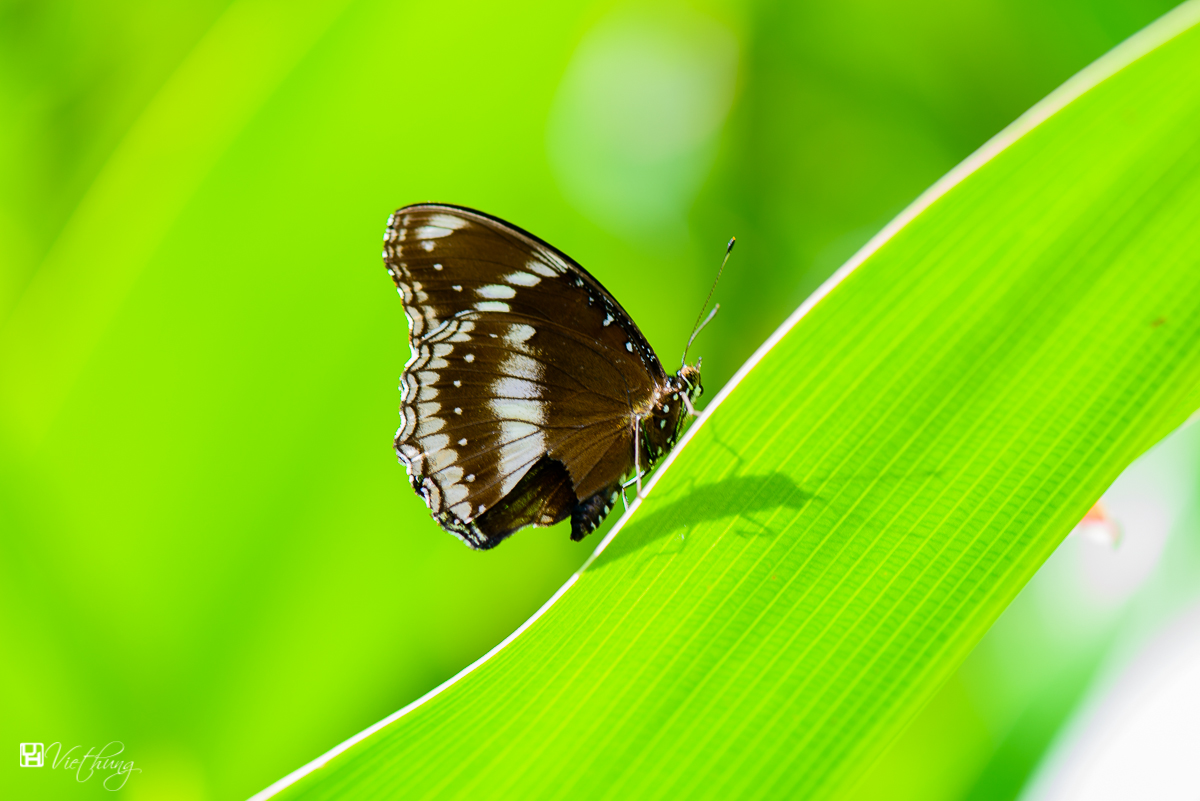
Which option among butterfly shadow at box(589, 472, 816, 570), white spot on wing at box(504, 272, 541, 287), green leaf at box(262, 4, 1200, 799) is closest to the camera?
green leaf at box(262, 4, 1200, 799)

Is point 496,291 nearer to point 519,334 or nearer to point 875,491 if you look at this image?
point 519,334

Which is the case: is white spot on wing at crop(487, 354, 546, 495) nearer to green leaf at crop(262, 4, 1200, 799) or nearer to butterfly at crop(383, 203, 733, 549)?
butterfly at crop(383, 203, 733, 549)

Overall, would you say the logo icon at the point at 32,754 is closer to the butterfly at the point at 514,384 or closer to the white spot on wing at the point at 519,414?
the butterfly at the point at 514,384

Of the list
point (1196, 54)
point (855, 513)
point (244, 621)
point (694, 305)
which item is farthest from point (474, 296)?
Answer: point (1196, 54)

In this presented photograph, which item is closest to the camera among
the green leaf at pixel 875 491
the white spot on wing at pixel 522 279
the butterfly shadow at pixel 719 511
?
the green leaf at pixel 875 491

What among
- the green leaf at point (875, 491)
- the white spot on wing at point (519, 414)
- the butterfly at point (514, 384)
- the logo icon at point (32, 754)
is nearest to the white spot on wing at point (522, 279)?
the butterfly at point (514, 384)

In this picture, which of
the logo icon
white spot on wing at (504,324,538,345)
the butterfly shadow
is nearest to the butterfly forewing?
white spot on wing at (504,324,538,345)

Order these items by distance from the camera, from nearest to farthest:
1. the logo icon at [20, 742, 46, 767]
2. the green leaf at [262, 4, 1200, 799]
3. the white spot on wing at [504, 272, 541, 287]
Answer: the green leaf at [262, 4, 1200, 799] < the logo icon at [20, 742, 46, 767] < the white spot on wing at [504, 272, 541, 287]
